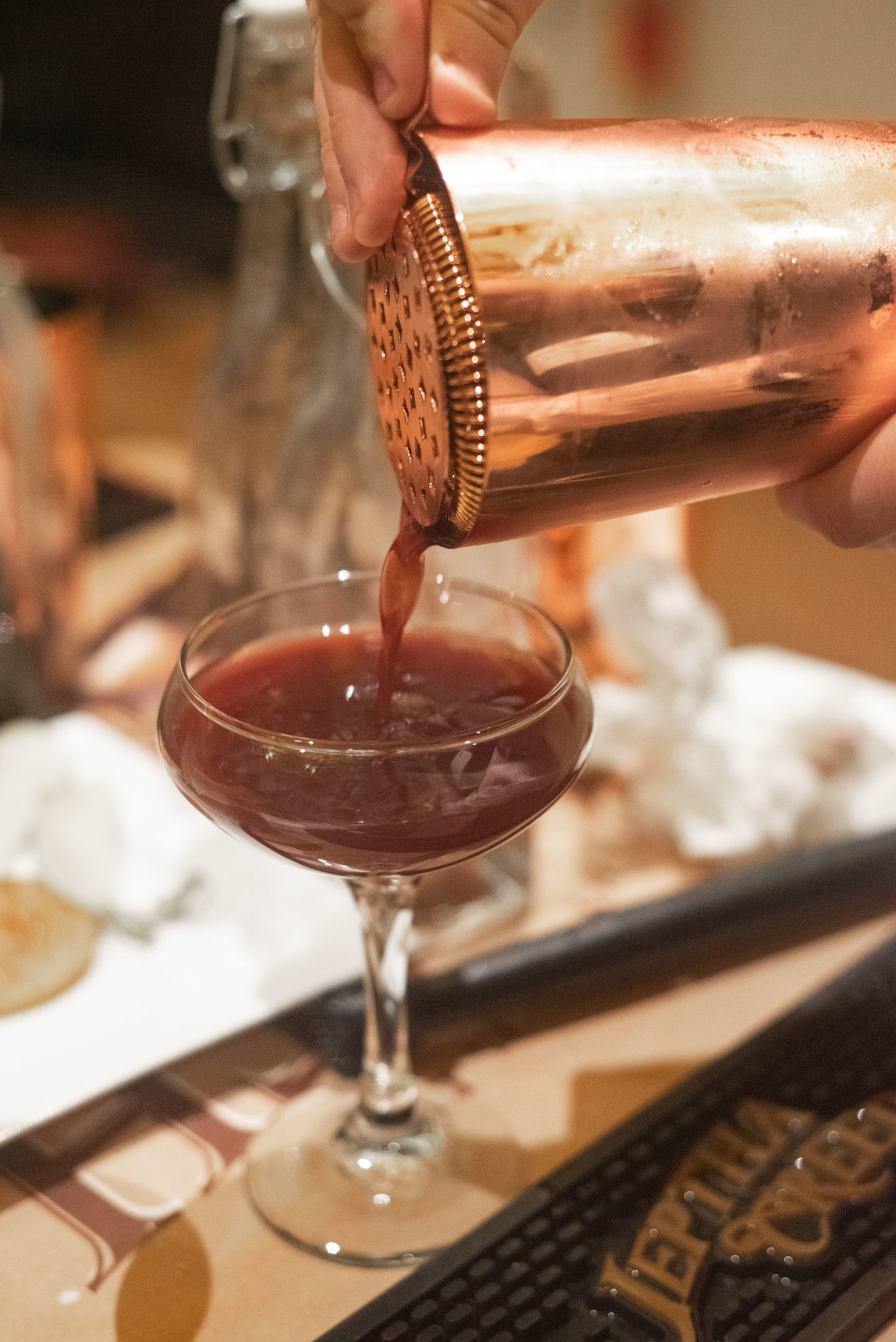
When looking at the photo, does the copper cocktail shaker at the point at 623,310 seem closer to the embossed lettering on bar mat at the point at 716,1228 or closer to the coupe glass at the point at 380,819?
the coupe glass at the point at 380,819

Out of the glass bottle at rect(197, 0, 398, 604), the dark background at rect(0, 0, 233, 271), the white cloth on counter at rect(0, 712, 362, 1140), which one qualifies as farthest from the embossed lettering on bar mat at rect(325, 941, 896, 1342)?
the dark background at rect(0, 0, 233, 271)

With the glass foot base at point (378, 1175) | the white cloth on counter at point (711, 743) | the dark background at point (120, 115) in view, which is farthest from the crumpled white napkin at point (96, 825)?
the dark background at point (120, 115)

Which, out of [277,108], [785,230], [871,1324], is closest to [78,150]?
[277,108]

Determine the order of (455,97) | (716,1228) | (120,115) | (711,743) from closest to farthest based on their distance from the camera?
1. (455,97)
2. (716,1228)
3. (711,743)
4. (120,115)

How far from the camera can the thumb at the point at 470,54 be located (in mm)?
483

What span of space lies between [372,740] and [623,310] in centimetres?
21

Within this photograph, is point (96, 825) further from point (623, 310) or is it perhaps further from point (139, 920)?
point (623, 310)

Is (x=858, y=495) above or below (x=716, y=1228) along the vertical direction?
above

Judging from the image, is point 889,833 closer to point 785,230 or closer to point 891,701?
point 891,701

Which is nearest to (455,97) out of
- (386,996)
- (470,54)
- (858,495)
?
(470,54)

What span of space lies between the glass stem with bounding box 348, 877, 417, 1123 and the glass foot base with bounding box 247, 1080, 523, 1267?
0.06 ft

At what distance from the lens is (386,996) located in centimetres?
66

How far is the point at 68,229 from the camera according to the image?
268 cm

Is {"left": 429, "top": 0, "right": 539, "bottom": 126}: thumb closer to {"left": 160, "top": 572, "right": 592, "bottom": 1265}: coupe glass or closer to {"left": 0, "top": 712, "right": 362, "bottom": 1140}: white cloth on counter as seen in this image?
{"left": 160, "top": 572, "right": 592, "bottom": 1265}: coupe glass
